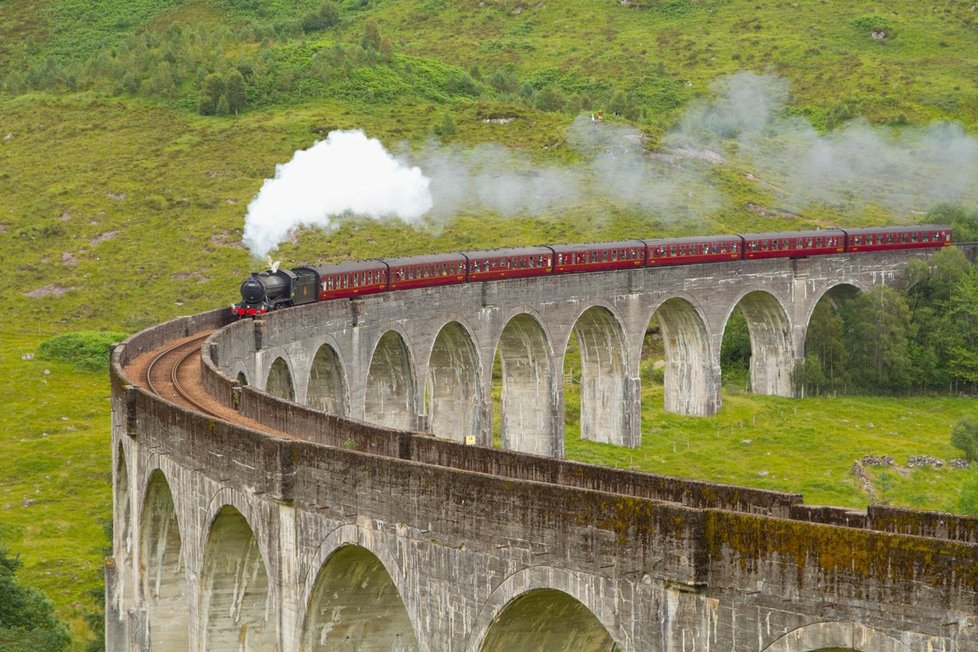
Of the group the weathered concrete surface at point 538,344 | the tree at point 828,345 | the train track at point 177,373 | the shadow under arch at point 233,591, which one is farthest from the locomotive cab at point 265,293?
the tree at point 828,345

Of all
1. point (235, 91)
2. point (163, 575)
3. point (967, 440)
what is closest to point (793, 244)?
point (967, 440)

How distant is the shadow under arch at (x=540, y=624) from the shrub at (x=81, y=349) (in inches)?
1906

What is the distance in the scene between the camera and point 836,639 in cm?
1886

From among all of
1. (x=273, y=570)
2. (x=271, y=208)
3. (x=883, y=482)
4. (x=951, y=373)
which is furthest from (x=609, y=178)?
(x=273, y=570)

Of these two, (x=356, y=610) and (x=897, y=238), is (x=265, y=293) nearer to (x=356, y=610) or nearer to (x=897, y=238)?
(x=356, y=610)

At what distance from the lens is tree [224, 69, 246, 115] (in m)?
104

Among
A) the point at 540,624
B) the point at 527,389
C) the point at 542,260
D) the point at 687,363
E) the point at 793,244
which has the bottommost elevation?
the point at 540,624

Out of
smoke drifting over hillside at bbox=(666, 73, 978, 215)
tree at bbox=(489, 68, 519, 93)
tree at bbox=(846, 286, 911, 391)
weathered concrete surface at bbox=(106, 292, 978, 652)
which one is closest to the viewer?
weathered concrete surface at bbox=(106, 292, 978, 652)

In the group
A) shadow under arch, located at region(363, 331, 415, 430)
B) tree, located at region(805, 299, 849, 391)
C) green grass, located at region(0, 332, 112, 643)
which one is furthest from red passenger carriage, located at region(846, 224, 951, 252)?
green grass, located at region(0, 332, 112, 643)

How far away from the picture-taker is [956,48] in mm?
129500

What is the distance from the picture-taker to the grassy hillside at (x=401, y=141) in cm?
6122

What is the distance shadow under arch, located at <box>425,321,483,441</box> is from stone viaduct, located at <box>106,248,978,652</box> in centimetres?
1042

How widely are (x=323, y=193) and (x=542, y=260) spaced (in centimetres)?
2644

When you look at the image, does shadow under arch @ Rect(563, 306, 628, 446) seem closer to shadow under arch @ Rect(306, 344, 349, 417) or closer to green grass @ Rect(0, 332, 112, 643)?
shadow under arch @ Rect(306, 344, 349, 417)
